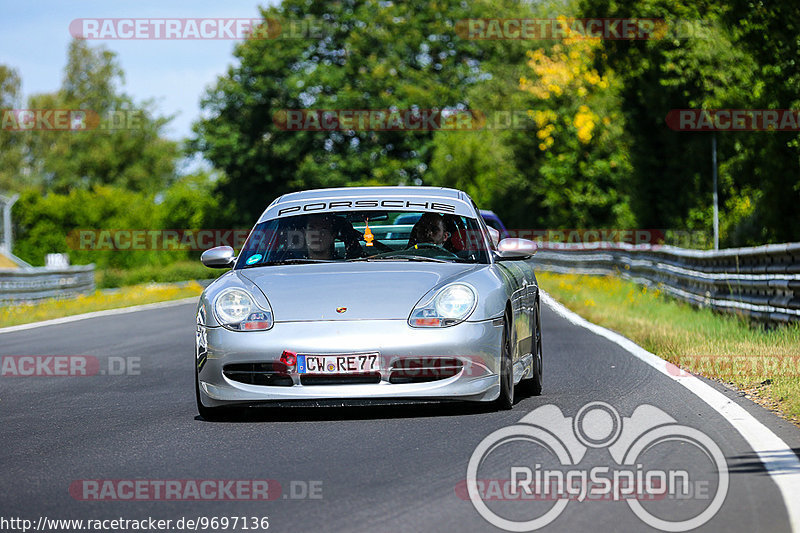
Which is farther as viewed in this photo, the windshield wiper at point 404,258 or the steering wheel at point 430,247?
the steering wheel at point 430,247

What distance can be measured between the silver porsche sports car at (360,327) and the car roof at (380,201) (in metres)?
0.33

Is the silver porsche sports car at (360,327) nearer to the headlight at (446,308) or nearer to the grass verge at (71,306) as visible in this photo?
the headlight at (446,308)

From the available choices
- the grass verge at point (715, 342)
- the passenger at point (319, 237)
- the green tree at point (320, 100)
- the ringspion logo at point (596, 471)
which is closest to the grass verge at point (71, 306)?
the grass verge at point (715, 342)

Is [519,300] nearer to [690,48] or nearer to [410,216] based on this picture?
[410,216]

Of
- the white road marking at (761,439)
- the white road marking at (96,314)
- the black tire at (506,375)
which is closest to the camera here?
the white road marking at (761,439)

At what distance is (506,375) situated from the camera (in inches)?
323

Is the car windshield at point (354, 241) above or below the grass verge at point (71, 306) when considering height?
above

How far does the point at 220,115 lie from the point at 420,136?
1087 centimetres

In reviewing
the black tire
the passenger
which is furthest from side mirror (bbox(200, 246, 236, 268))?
the black tire

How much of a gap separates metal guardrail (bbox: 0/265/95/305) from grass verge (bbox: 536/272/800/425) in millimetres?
12070

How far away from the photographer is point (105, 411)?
359 inches

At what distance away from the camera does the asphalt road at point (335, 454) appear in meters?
5.29

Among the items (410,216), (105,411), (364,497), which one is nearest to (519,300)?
(410,216)

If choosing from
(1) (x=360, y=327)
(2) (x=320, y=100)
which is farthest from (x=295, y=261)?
(2) (x=320, y=100)
